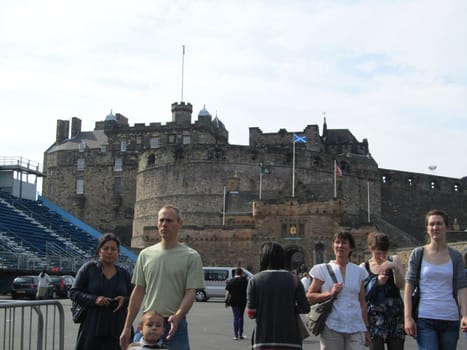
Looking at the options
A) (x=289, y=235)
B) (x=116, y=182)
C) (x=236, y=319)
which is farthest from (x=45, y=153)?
(x=236, y=319)

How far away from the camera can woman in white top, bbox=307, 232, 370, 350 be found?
19.4 feet

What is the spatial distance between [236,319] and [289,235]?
27.7m

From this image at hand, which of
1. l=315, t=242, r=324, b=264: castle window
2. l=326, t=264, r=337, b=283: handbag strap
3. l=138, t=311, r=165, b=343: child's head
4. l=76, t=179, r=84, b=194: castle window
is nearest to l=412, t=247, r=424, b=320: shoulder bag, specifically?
l=326, t=264, r=337, b=283: handbag strap

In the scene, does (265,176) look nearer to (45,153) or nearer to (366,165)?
(366,165)

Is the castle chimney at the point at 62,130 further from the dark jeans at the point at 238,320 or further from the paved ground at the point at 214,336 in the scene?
the dark jeans at the point at 238,320

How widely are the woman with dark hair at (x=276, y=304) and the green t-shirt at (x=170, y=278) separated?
19.1 inches

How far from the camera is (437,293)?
5844 mm

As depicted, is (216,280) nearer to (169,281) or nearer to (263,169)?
(263,169)

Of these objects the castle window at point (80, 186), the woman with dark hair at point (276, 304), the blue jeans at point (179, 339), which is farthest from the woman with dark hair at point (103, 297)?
the castle window at point (80, 186)

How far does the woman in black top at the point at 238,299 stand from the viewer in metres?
12.1

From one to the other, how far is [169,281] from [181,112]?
5820 cm

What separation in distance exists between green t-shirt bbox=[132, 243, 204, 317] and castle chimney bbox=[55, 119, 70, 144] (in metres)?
63.8

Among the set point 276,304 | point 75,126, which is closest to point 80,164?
point 75,126

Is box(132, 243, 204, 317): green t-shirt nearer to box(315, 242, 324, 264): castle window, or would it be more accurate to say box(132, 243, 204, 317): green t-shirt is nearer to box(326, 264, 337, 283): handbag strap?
box(326, 264, 337, 283): handbag strap
